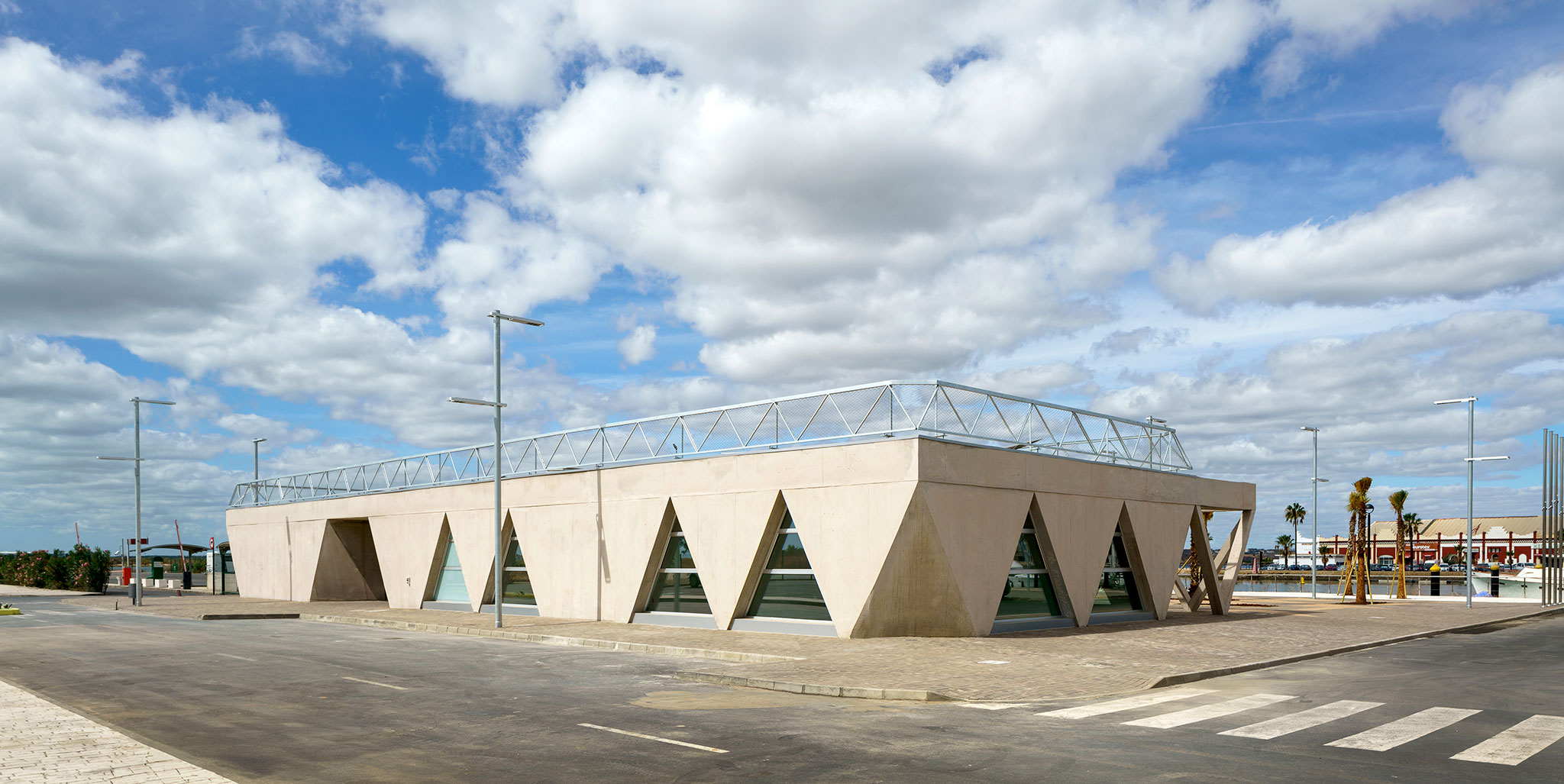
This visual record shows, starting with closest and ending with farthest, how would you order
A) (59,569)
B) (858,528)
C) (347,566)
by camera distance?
1. (858,528)
2. (347,566)
3. (59,569)

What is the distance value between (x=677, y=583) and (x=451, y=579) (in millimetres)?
12238

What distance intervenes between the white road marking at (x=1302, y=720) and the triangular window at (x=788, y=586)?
11.9 metres

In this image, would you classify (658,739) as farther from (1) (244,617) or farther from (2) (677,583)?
(1) (244,617)

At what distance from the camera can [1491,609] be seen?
34469mm

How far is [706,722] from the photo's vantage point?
12.3 metres

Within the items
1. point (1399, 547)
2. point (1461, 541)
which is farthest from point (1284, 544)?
point (1399, 547)

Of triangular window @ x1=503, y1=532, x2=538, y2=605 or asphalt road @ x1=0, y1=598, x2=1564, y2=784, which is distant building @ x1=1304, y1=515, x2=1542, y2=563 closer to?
triangular window @ x1=503, y1=532, x2=538, y2=605

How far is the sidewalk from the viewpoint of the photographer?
602 inches

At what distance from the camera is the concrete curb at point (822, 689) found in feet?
46.3

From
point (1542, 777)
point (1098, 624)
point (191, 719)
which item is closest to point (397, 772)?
point (191, 719)

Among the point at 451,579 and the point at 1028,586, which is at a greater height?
the point at 1028,586

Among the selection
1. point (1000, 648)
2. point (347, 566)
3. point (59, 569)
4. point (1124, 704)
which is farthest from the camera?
point (59, 569)

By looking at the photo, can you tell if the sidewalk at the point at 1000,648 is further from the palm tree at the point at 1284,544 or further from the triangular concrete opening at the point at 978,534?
the palm tree at the point at 1284,544

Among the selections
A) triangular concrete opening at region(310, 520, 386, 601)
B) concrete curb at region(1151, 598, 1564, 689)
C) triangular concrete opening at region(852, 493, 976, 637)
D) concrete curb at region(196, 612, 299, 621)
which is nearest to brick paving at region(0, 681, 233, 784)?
concrete curb at region(1151, 598, 1564, 689)
